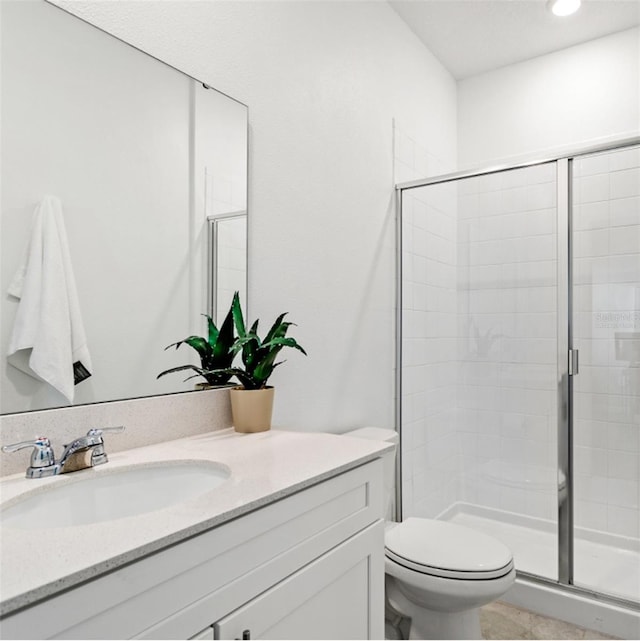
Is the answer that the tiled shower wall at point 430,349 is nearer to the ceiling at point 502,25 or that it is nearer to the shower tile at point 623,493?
the shower tile at point 623,493

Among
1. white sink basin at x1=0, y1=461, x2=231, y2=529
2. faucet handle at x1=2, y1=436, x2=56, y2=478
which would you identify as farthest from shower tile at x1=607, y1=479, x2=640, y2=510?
faucet handle at x1=2, y1=436, x2=56, y2=478

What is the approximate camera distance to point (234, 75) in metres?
1.55

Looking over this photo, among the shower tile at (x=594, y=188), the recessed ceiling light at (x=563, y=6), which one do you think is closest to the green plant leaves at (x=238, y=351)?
the shower tile at (x=594, y=188)

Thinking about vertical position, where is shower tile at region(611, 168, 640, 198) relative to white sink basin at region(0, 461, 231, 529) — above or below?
above

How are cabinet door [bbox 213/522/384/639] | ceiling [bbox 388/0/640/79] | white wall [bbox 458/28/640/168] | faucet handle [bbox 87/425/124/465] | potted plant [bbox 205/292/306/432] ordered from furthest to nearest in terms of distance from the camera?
1. white wall [bbox 458/28/640/168]
2. ceiling [bbox 388/0/640/79]
3. potted plant [bbox 205/292/306/432]
4. faucet handle [bbox 87/425/124/465]
5. cabinet door [bbox 213/522/384/639]

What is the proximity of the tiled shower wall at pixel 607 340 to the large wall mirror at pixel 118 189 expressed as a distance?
157cm

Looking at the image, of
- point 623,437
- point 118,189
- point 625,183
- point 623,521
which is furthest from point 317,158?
point 623,521

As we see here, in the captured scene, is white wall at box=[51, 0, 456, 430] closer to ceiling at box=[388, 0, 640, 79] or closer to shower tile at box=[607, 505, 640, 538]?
ceiling at box=[388, 0, 640, 79]

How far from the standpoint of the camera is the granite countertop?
0.60 metres

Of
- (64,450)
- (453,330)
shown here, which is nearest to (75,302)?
(64,450)

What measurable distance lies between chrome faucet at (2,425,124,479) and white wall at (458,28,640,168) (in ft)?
9.02

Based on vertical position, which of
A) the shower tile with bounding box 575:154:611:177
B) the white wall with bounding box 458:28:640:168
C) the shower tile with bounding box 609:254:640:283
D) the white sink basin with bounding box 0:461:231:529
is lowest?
the white sink basin with bounding box 0:461:231:529

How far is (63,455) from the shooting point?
0.98 m

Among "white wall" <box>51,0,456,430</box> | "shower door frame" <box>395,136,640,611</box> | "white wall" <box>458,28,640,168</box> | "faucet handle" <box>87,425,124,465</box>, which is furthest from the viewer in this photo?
"white wall" <box>458,28,640,168</box>
